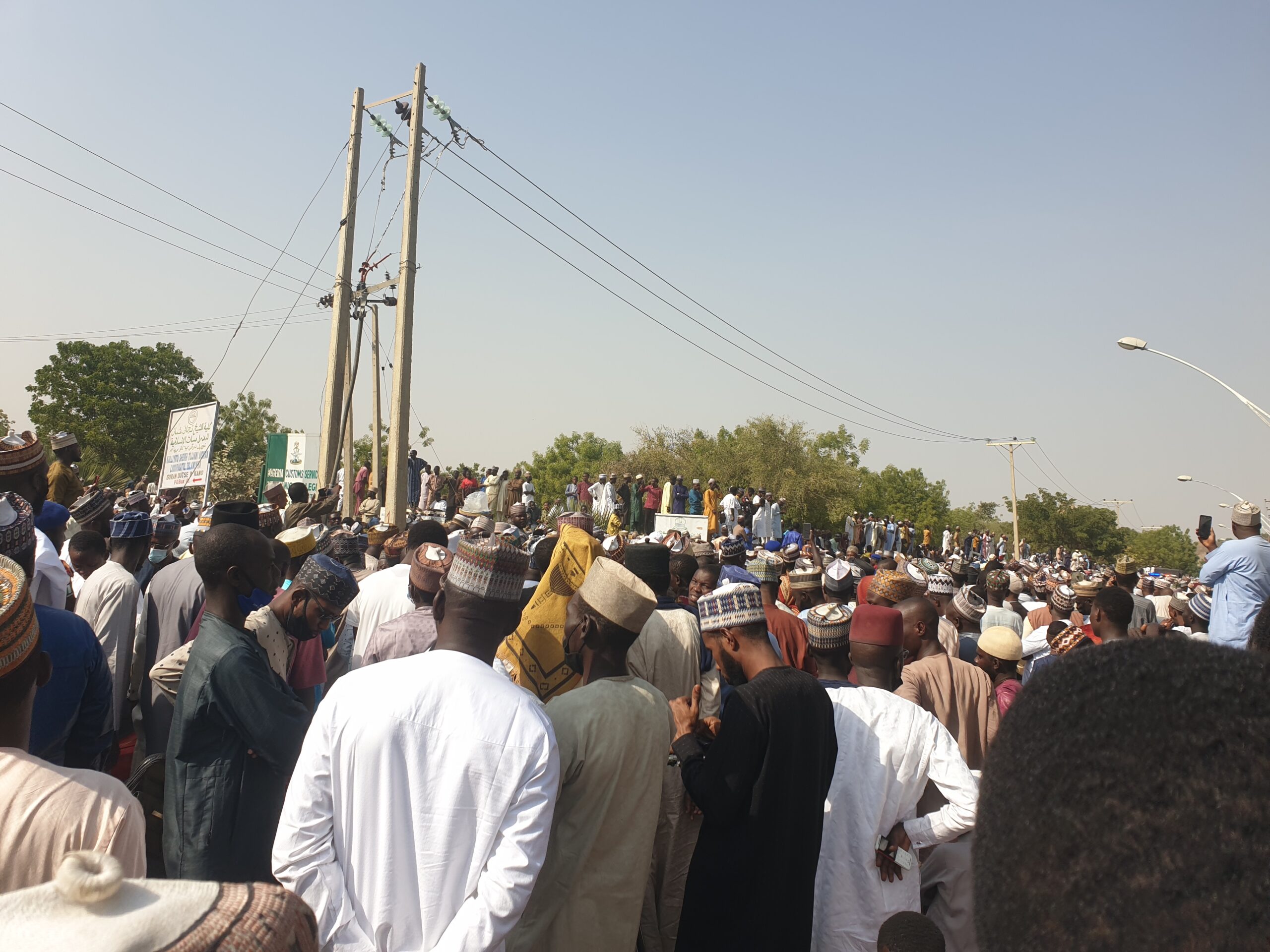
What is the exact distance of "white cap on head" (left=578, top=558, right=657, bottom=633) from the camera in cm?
319

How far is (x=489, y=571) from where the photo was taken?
267 centimetres

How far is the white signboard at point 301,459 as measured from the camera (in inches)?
743

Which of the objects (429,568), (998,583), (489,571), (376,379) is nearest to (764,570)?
(998,583)

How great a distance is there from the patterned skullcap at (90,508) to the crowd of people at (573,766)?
83 centimetres

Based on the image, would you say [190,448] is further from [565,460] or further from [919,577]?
[565,460]

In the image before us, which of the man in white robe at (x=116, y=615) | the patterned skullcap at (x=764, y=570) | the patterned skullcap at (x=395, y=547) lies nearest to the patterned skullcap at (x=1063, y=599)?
the patterned skullcap at (x=764, y=570)

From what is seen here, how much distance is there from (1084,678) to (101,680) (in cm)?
375

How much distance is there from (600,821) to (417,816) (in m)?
0.80

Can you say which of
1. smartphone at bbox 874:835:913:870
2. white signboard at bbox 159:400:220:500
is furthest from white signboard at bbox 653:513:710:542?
smartphone at bbox 874:835:913:870

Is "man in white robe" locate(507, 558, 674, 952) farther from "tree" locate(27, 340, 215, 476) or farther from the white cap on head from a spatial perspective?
"tree" locate(27, 340, 215, 476)

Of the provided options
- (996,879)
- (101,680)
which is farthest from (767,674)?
(101,680)

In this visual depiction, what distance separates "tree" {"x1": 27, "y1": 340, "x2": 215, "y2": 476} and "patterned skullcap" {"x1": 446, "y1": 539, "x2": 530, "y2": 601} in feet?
167

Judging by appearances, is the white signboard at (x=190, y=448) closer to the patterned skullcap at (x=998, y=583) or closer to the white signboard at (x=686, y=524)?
the white signboard at (x=686, y=524)

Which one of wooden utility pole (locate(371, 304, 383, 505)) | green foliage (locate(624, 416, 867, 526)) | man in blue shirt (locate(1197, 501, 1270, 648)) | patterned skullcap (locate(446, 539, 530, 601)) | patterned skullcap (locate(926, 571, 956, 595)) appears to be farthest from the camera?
green foliage (locate(624, 416, 867, 526))
